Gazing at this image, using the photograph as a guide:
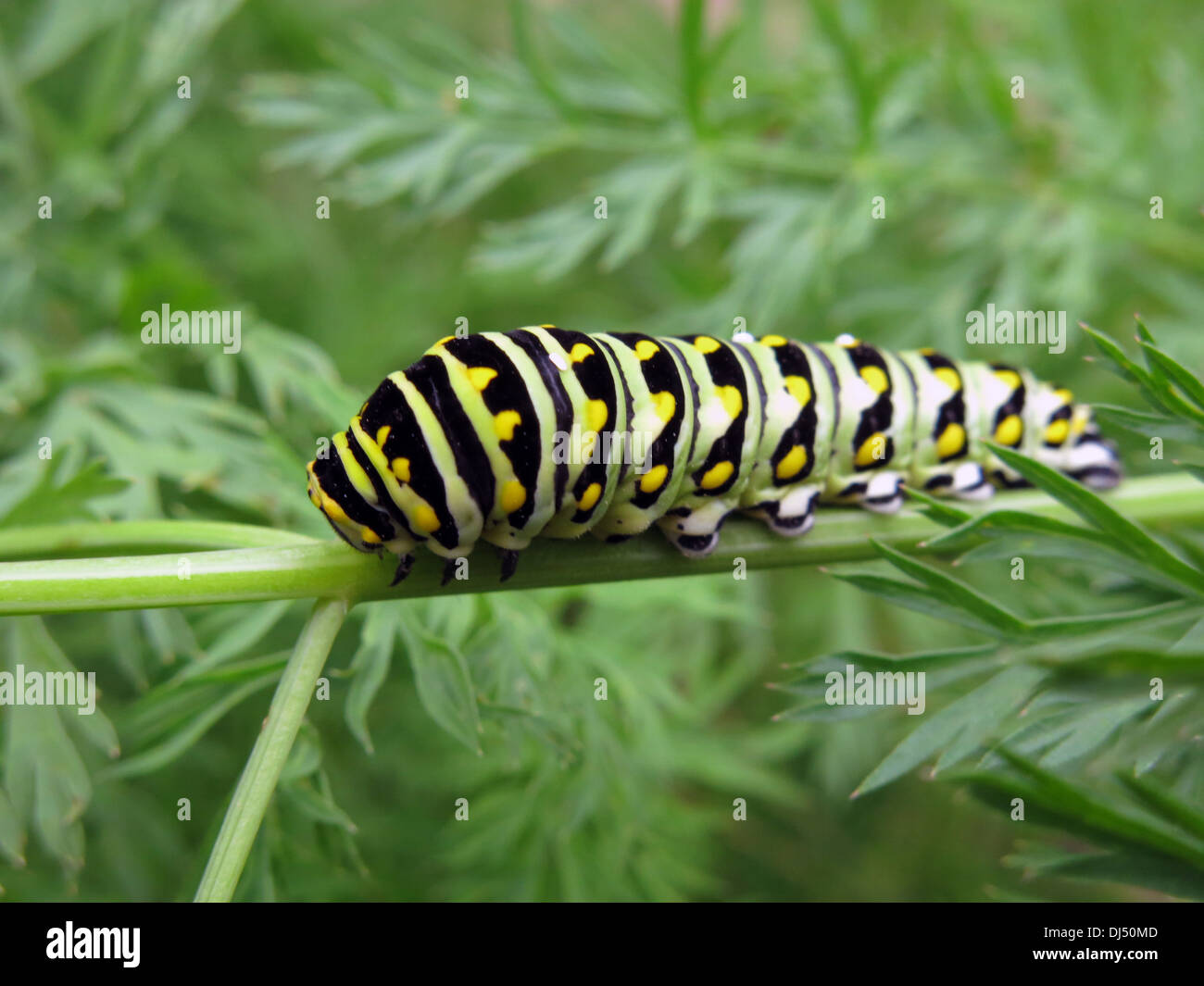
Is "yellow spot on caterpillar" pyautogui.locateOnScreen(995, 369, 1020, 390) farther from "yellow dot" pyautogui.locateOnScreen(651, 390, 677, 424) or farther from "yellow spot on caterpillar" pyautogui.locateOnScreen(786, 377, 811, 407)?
"yellow dot" pyautogui.locateOnScreen(651, 390, 677, 424)

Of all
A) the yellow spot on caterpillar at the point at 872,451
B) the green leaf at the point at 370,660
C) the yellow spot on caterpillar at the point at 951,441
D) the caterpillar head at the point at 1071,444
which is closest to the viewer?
the green leaf at the point at 370,660

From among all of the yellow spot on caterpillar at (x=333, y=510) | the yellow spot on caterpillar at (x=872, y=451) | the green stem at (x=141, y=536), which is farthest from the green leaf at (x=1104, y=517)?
the green stem at (x=141, y=536)

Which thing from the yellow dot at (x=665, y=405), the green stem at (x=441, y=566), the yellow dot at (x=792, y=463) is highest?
the yellow dot at (x=665, y=405)

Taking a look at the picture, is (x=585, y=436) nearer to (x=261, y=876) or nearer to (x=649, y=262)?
(x=261, y=876)

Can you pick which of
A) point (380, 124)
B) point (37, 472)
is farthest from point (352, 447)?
point (380, 124)

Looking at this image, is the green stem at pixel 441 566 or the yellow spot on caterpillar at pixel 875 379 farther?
the yellow spot on caterpillar at pixel 875 379

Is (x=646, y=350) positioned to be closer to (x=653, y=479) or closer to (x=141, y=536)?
(x=653, y=479)

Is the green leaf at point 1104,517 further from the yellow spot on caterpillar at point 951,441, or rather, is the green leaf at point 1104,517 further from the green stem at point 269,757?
the green stem at point 269,757
